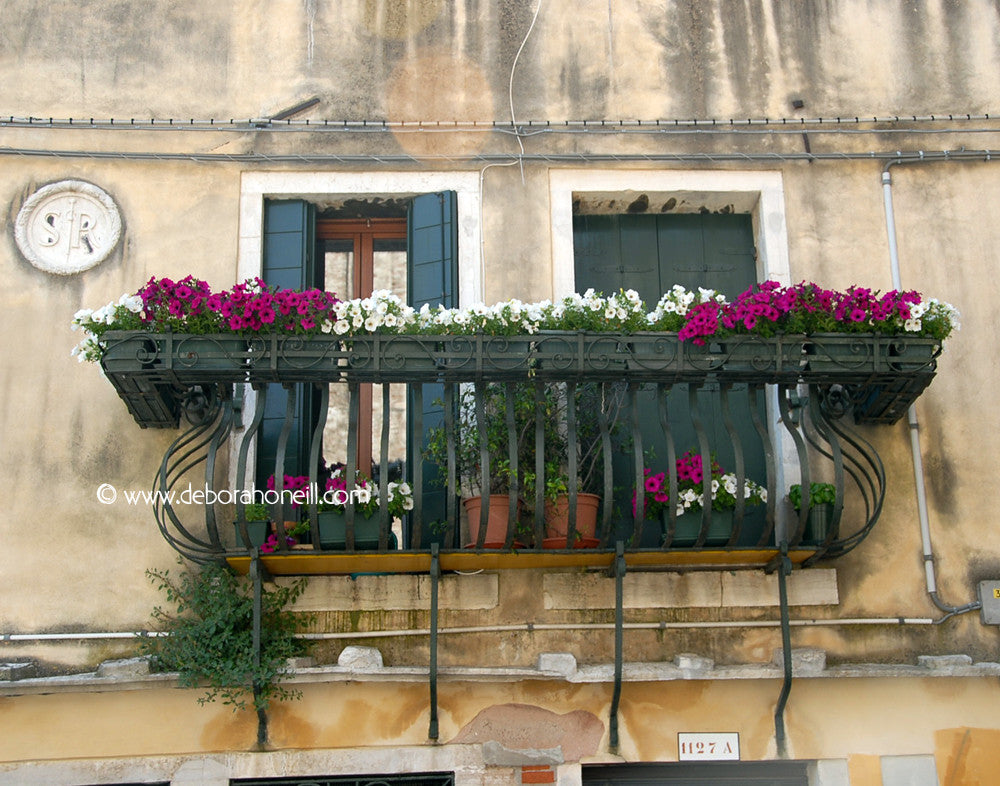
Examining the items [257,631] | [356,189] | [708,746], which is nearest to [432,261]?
[356,189]

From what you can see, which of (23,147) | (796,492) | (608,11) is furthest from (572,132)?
(23,147)

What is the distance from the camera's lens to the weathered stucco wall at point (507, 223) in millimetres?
7859

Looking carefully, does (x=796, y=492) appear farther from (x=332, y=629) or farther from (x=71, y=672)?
(x=71, y=672)

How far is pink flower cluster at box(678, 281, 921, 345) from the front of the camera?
7.57m

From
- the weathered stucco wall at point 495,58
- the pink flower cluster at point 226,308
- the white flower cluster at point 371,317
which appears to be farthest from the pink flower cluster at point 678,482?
the weathered stucco wall at point 495,58

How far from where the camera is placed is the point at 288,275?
8602mm

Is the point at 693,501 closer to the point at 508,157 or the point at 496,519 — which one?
the point at 496,519

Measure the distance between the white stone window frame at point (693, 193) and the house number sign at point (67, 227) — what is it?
2608 mm

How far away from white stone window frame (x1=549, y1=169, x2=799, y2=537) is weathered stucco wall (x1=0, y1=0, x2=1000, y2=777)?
56 millimetres

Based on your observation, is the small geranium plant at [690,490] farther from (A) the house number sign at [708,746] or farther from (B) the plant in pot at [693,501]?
(A) the house number sign at [708,746]

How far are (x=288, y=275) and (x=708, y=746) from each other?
11.7 feet

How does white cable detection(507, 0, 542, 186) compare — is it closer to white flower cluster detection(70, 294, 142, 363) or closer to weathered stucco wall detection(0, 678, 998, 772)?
white flower cluster detection(70, 294, 142, 363)

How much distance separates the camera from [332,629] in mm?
7879

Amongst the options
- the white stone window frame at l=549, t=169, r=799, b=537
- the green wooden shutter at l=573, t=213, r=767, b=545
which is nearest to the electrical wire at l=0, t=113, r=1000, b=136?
the white stone window frame at l=549, t=169, r=799, b=537
